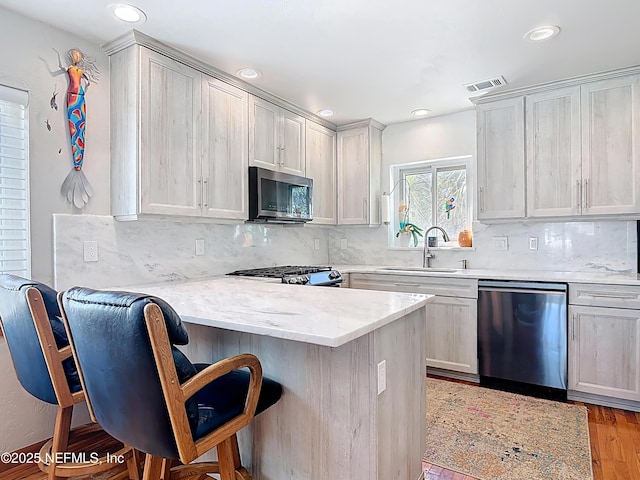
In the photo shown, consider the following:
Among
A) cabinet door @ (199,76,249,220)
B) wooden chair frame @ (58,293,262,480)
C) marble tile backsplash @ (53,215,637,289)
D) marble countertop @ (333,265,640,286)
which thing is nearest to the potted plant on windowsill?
marble tile backsplash @ (53,215,637,289)

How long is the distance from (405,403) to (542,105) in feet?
8.96

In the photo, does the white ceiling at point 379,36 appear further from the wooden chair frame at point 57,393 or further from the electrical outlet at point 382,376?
the electrical outlet at point 382,376

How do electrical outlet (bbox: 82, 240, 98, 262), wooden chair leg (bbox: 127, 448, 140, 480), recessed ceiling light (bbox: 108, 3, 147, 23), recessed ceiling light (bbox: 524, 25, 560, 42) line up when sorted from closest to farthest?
1. wooden chair leg (bbox: 127, 448, 140, 480)
2. recessed ceiling light (bbox: 108, 3, 147, 23)
3. recessed ceiling light (bbox: 524, 25, 560, 42)
4. electrical outlet (bbox: 82, 240, 98, 262)

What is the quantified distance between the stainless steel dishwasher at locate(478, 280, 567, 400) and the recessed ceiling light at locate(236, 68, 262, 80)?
2.38 meters

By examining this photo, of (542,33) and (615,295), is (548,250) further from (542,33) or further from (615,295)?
(542,33)

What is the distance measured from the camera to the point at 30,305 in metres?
1.45

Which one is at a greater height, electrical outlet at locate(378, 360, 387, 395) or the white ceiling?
the white ceiling

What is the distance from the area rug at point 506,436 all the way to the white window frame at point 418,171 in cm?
170

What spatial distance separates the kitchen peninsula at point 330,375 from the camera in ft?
4.58

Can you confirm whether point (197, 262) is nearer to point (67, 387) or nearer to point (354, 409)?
point (67, 387)

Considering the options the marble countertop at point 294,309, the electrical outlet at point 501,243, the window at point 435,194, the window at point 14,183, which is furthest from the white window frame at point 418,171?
the window at point 14,183

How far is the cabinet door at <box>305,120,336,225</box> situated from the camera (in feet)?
12.8

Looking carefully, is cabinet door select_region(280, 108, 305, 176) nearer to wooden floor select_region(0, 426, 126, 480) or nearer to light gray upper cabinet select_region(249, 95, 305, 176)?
light gray upper cabinet select_region(249, 95, 305, 176)

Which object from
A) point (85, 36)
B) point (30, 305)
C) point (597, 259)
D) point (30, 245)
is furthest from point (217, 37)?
point (597, 259)
